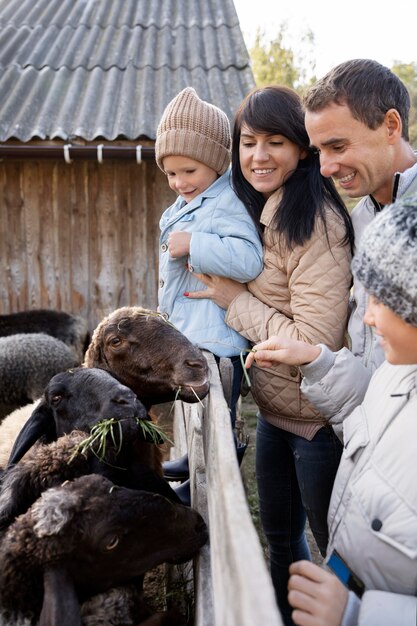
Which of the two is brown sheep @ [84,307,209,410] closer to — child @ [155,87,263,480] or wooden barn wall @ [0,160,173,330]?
child @ [155,87,263,480]

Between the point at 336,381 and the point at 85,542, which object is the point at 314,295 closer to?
the point at 336,381

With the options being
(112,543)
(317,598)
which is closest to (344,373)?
(317,598)

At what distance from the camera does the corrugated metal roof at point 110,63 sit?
700 cm

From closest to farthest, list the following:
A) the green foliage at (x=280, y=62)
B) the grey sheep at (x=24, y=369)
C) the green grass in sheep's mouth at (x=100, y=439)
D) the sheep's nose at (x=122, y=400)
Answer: the green grass in sheep's mouth at (x=100, y=439), the sheep's nose at (x=122, y=400), the grey sheep at (x=24, y=369), the green foliage at (x=280, y=62)

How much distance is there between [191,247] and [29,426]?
3.30 ft

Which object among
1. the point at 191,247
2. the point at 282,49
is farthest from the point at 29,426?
the point at 282,49

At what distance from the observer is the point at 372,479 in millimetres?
1669

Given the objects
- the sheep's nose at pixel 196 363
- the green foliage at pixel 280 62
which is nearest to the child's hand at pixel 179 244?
the sheep's nose at pixel 196 363

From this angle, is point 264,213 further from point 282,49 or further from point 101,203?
point 282,49

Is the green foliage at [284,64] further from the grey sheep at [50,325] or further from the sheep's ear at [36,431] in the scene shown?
→ the sheep's ear at [36,431]

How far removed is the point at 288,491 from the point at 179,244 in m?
1.32

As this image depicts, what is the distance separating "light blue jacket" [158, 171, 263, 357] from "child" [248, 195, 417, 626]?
39.9 inches

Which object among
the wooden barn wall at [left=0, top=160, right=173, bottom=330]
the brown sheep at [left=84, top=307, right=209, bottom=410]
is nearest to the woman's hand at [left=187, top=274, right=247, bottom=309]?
→ the brown sheep at [left=84, top=307, right=209, bottom=410]

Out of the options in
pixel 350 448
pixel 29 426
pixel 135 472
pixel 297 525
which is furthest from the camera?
pixel 297 525
